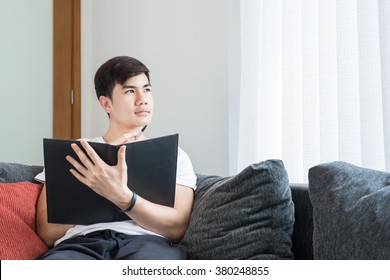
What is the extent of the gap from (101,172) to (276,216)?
1.67ft

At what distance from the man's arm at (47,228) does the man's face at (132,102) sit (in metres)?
0.39

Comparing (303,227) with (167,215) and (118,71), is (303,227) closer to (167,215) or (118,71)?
(167,215)

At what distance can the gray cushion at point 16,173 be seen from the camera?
200 cm

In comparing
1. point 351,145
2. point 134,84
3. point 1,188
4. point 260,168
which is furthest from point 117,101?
point 351,145

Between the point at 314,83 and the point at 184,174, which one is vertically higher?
the point at 314,83

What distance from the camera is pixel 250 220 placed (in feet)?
5.37

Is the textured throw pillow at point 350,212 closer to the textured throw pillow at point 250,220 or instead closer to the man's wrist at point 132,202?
the textured throw pillow at point 250,220

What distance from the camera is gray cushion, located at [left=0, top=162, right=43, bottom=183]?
6.55 ft

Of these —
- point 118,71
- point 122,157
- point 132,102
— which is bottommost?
point 122,157

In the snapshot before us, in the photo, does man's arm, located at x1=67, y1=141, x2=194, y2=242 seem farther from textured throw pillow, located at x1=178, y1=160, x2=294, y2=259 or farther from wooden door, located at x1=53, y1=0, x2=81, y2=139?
wooden door, located at x1=53, y1=0, x2=81, y2=139

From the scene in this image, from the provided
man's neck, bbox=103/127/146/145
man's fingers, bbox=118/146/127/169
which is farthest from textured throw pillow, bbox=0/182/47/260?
man's fingers, bbox=118/146/127/169

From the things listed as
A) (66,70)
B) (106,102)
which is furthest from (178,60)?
(106,102)

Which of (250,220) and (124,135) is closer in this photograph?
(250,220)

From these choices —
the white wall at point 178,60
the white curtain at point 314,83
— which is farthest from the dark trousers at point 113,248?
the white wall at point 178,60
